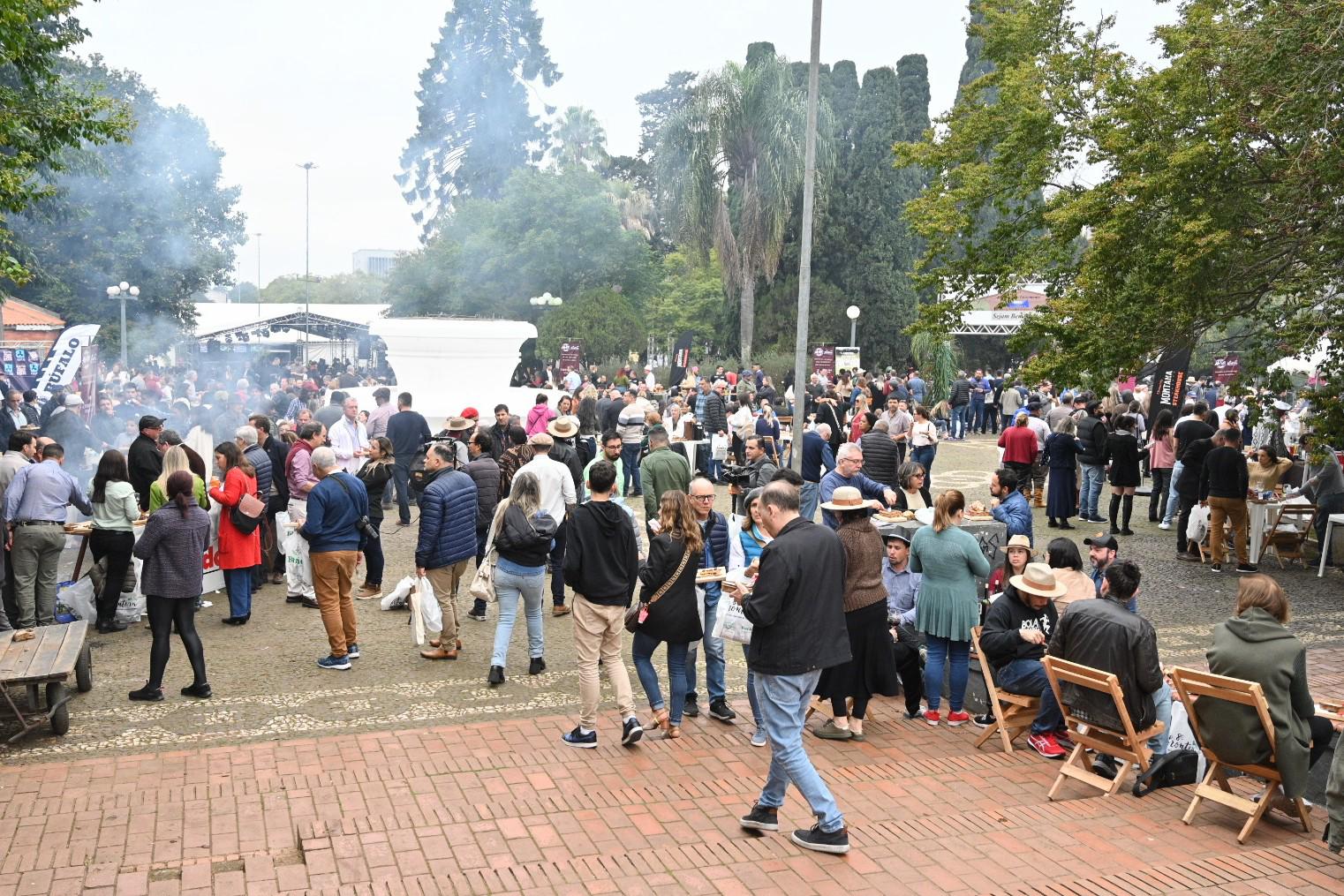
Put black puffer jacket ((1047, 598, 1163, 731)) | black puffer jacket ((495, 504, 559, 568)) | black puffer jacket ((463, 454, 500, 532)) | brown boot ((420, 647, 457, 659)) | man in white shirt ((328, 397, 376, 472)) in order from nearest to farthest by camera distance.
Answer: black puffer jacket ((1047, 598, 1163, 731)) → black puffer jacket ((495, 504, 559, 568)) → brown boot ((420, 647, 457, 659)) → black puffer jacket ((463, 454, 500, 532)) → man in white shirt ((328, 397, 376, 472))

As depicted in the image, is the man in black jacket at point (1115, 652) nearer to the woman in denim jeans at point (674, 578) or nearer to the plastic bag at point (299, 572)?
the woman in denim jeans at point (674, 578)

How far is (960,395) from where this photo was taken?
28.8 m

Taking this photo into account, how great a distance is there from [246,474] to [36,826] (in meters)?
4.91

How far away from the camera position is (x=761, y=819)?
577cm

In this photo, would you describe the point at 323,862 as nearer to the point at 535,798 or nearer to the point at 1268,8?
the point at 535,798

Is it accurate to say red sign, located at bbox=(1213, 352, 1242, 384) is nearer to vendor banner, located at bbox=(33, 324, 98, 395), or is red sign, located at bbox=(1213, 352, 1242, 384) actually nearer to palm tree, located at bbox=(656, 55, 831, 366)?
palm tree, located at bbox=(656, 55, 831, 366)

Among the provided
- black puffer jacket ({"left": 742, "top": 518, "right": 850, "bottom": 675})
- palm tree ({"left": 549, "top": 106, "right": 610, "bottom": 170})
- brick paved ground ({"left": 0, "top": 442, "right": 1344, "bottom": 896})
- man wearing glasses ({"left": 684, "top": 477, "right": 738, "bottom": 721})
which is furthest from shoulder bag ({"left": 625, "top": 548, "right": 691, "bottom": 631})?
palm tree ({"left": 549, "top": 106, "right": 610, "bottom": 170})

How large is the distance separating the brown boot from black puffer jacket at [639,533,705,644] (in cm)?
257

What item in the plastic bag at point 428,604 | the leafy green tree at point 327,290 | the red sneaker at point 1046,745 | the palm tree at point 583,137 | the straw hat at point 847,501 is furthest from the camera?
the leafy green tree at point 327,290

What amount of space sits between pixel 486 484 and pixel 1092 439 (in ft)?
30.1

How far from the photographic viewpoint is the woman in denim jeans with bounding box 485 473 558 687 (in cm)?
825

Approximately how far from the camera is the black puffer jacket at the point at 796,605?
555cm

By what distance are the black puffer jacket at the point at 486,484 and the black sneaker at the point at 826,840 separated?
17.9ft

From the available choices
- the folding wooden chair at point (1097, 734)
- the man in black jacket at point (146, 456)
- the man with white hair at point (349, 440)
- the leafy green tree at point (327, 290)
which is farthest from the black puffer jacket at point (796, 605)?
the leafy green tree at point (327, 290)
